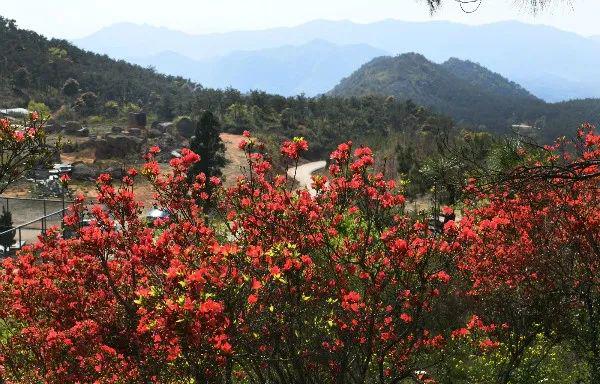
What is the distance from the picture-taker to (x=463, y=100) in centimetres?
16112

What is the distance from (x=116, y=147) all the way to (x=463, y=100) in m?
138

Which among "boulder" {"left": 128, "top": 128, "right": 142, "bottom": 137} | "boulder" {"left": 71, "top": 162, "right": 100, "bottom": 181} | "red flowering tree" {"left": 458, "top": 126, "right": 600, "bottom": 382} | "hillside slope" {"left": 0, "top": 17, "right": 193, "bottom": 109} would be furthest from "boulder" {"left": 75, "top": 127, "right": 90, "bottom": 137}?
"red flowering tree" {"left": 458, "top": 126, "right": 600, "bottom": 382}

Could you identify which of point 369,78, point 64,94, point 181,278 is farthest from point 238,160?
point 369,78

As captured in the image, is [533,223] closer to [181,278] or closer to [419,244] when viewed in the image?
[419,244]

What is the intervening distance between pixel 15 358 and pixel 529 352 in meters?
8.35

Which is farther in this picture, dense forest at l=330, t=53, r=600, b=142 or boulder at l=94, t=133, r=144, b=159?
dense forest at l=330, t=53, r=600, b=142

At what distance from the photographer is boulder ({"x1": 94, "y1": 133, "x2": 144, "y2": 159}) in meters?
42.7

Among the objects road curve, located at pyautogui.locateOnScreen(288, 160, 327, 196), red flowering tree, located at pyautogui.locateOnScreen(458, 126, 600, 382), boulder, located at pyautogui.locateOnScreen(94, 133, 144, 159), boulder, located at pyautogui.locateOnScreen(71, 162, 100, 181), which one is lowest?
road curve, located at pyautogui.locateOnScreen(288, 160, 327, 196)

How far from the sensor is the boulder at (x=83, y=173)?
3650cm

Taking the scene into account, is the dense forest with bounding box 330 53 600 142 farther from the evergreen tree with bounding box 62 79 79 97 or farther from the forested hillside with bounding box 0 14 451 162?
the evergreen tree with bounding box 62 79 79 97

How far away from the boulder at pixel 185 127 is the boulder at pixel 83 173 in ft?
56.6

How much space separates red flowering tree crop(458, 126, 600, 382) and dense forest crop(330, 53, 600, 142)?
3996 inches

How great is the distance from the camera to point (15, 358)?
738 centimetres

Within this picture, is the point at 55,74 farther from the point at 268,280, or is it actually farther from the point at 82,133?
the point at 268,280
